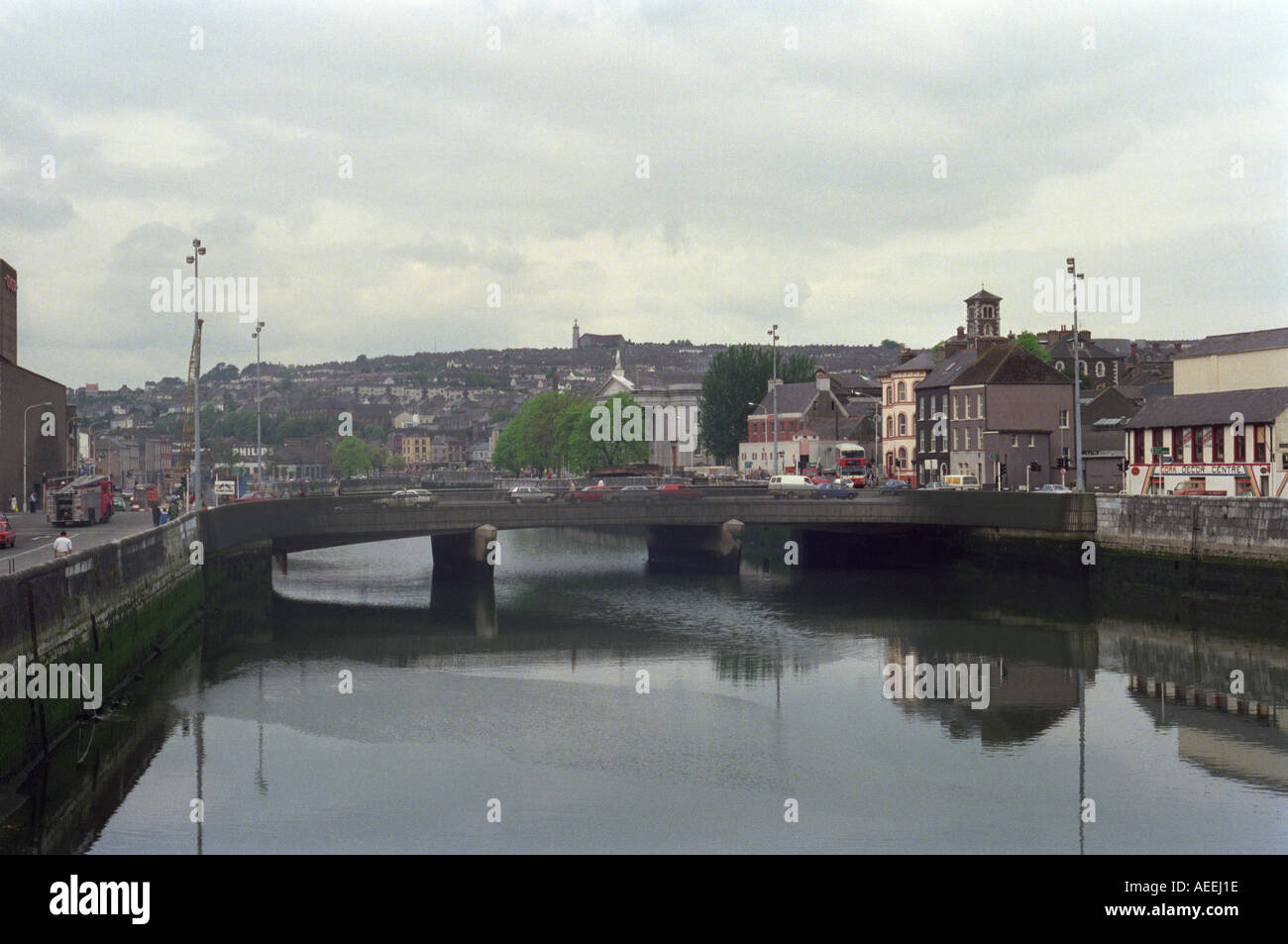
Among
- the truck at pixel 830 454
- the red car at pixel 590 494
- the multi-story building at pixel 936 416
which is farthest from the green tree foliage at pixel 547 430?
the red car at pixel 590 494

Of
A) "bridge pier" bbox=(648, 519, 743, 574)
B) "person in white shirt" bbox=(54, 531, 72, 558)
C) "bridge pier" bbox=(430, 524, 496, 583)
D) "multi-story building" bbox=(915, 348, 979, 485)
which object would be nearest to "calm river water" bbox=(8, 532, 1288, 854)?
"person in white shirt" bbox=(54, 531, 72, 558)

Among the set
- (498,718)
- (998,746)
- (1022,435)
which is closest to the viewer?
(998,746)

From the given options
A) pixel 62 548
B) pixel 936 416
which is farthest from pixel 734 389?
pixel 62 548

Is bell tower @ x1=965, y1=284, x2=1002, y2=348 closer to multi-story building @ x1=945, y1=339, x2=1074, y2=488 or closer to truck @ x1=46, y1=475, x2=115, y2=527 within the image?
multi-story building @ x1=945, y1=339, x2=1074, y2=488

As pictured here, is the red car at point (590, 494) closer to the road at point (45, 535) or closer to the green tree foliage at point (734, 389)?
the road at point (45, 535)

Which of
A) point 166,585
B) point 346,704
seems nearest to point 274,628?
point 166,585

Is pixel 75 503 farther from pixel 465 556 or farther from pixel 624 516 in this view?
pixel 624 516

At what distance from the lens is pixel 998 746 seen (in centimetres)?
3588

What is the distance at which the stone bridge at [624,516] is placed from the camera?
6756cm

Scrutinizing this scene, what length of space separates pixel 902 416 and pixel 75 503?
78.1 meters
